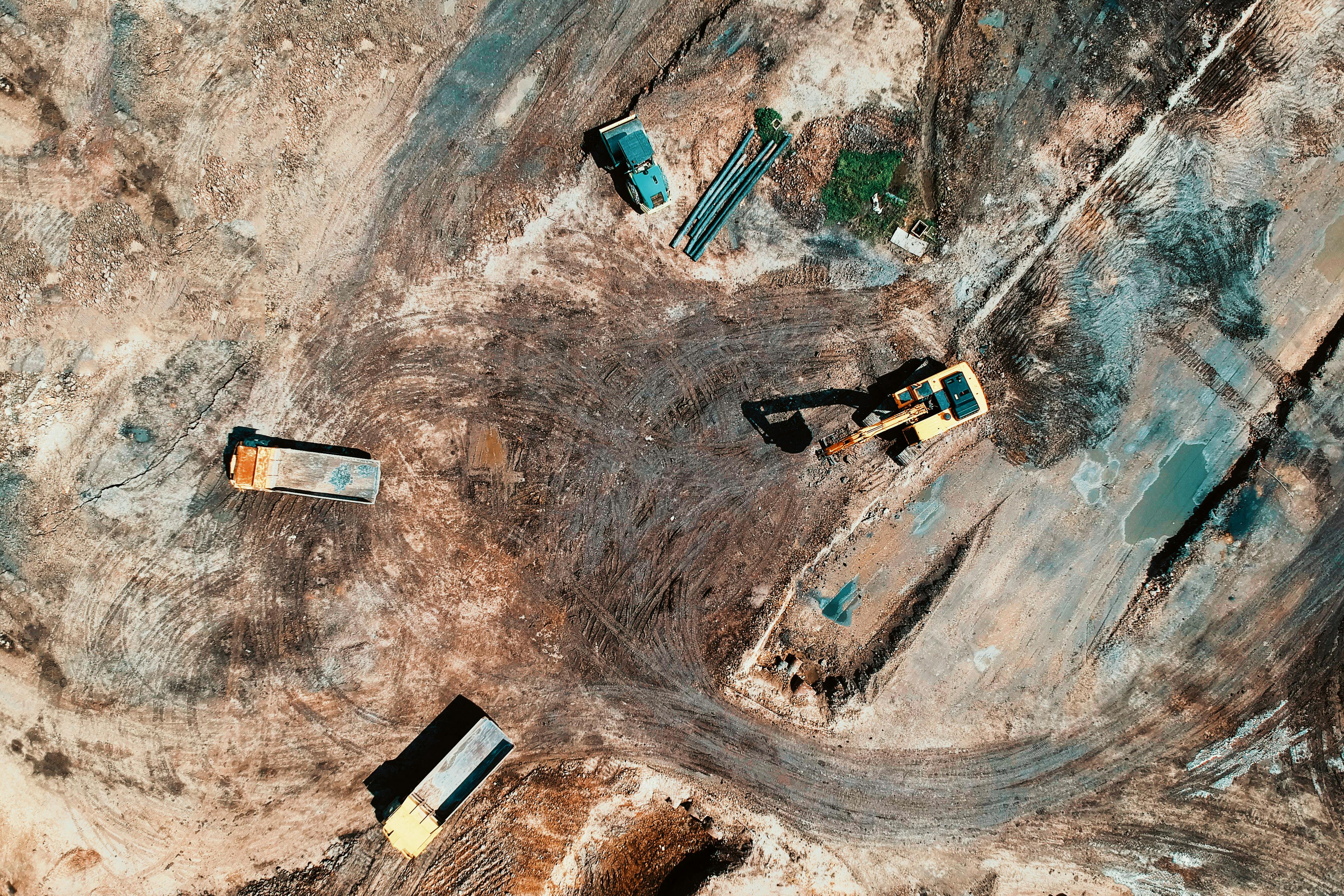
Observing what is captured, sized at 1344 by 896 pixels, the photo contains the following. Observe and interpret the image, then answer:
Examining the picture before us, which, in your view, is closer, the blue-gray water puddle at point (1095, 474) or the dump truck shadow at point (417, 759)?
the dump truck shadow at point (417, 759)

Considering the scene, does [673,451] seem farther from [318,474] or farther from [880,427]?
[318,474]

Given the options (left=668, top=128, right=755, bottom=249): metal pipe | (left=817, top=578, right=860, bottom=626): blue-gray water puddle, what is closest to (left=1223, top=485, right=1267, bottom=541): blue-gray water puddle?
(left=817, top=578, right=860, bottom=626): blue-gray water puddle

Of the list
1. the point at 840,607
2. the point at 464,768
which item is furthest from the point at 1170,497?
the point at 464,768

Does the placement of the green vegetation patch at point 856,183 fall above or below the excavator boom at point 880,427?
above

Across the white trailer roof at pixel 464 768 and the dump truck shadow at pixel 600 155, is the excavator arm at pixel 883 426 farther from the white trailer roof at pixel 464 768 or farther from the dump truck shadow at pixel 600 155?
the white trailer roof at pixel 464 768

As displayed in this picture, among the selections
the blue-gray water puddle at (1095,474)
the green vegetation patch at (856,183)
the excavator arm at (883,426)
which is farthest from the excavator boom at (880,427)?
the green vegetation patch at (856,183)

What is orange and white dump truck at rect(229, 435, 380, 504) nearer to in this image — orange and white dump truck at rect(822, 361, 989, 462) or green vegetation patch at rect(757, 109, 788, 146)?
orange and white dump truck at rect(822, 361, 989, 462)

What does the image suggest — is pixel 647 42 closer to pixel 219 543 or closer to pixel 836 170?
pixel 836 170
